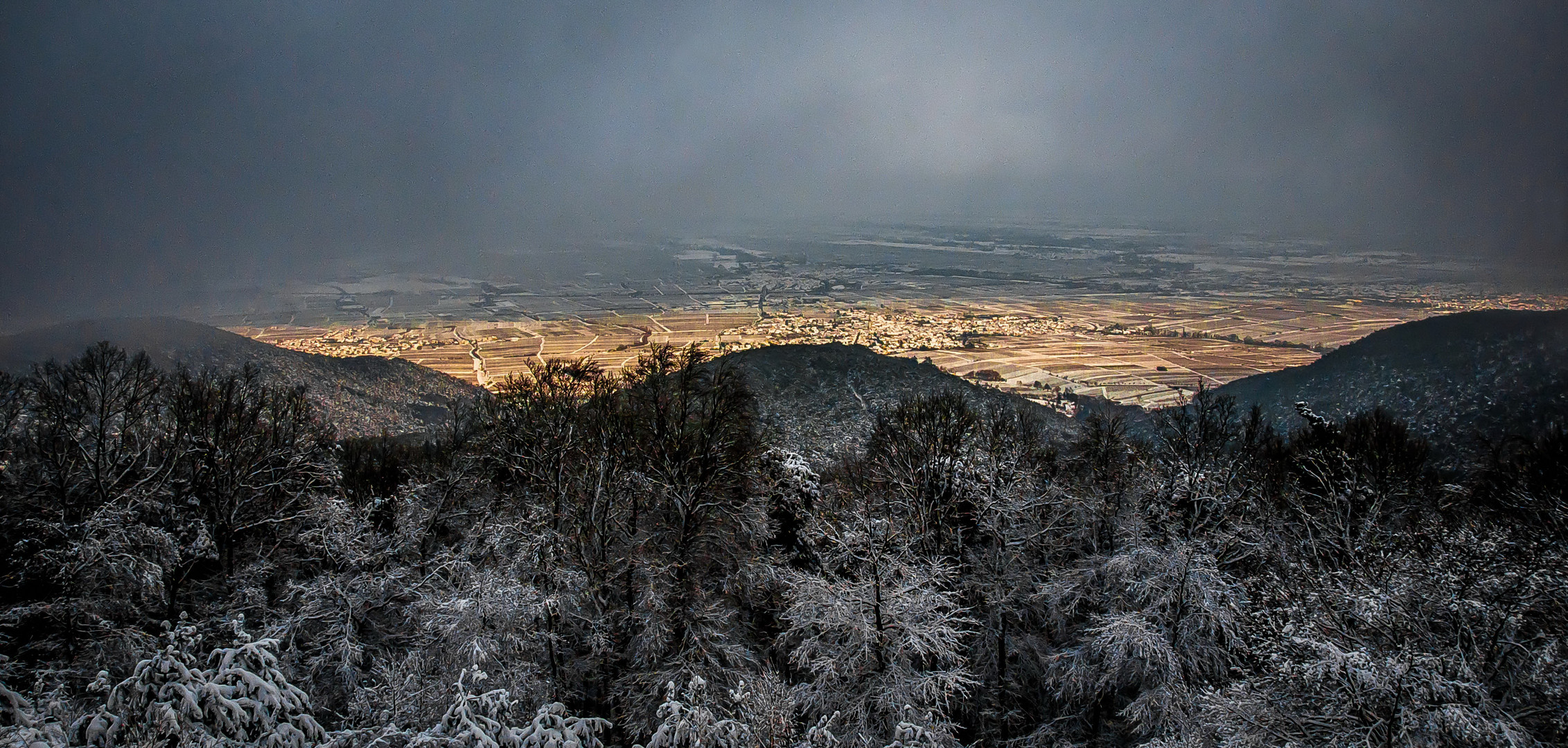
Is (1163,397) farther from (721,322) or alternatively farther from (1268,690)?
(721,322)

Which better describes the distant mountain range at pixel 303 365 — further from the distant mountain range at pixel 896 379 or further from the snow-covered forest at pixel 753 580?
the snow-covered forest at pixel 753 580

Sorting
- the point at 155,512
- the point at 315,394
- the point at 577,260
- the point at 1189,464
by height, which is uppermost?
the point at 577,260

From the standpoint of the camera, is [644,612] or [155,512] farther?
[155,512]

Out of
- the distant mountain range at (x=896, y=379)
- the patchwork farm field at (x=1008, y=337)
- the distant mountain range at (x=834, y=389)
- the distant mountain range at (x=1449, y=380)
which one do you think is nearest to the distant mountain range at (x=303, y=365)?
the distant mountain range at (x=896, y=379)

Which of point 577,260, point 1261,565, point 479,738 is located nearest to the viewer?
point 479,738

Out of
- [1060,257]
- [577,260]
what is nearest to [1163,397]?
[1060,257]

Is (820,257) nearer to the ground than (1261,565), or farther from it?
farther from it

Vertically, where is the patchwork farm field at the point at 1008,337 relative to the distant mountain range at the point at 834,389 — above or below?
above
